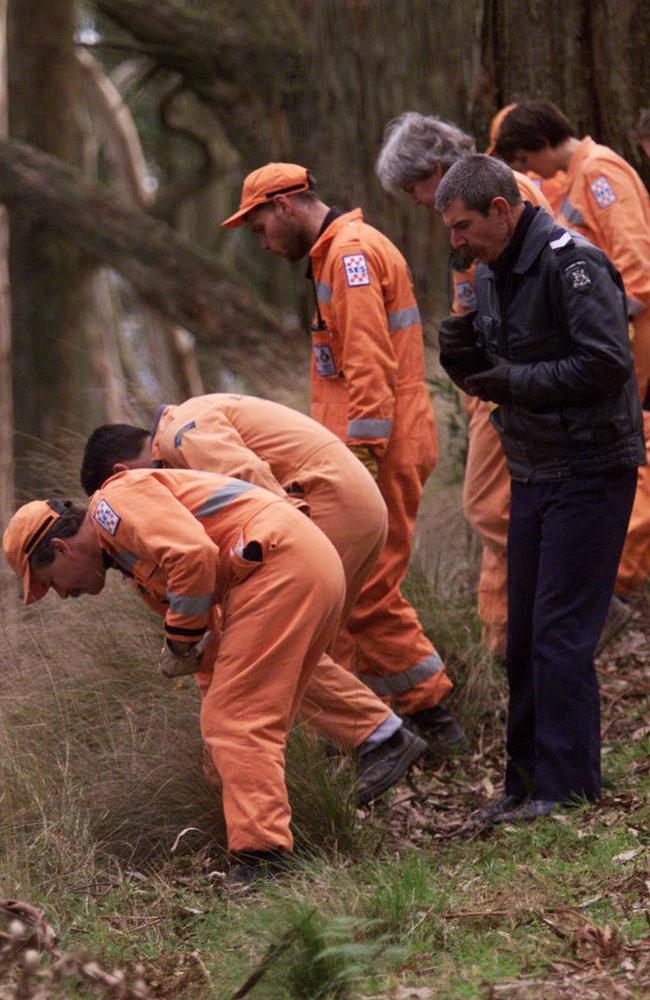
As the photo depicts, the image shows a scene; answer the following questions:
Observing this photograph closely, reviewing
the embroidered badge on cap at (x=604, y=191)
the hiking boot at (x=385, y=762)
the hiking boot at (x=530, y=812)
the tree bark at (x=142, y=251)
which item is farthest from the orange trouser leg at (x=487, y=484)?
the tree bark at (x=142, y=251)

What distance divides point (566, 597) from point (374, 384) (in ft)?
4.50

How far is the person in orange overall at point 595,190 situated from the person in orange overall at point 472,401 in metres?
0.15

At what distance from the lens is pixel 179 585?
5254mm

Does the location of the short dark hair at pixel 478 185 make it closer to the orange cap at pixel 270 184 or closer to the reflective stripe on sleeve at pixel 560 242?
the reflective stripe on sleeve at pixel 560 242

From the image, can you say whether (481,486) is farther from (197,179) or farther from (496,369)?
(197,179)

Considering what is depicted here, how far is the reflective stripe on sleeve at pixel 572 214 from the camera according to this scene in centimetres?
715

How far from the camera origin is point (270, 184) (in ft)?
21.9

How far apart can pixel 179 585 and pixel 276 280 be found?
55.0 feet

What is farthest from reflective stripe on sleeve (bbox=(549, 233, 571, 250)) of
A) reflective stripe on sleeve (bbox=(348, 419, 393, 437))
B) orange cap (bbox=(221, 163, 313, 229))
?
orange cap (bbox=(221, 163, 313, 229))

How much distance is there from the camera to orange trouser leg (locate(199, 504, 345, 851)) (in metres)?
5.39

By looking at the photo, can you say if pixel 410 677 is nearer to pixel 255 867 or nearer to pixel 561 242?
pixel 255 867

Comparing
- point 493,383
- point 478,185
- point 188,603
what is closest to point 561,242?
point 478,185

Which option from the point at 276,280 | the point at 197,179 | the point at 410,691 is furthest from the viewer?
the point at 276,280

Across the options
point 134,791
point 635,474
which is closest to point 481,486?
point 635,474
